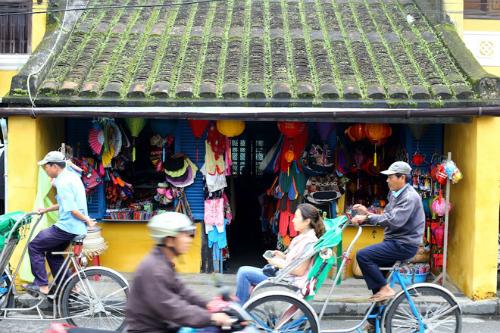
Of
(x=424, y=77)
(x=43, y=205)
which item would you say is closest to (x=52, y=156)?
(x=43, y=205)

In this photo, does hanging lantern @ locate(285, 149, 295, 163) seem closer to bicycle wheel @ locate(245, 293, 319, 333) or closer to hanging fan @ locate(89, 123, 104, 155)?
hanging fan @ locate(89, 123, 104, 155)

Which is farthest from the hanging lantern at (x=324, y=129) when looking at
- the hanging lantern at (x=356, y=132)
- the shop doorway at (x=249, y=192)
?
the shop doorway at (x=249, y=192)

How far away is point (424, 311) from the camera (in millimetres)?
6551

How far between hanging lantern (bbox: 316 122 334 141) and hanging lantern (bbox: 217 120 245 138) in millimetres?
1209

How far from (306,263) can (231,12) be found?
6233 millimetres

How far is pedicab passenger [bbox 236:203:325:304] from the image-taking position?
637cm

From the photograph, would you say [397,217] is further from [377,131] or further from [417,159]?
[417,159]

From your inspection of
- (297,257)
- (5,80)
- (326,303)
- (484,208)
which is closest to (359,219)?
(297,257)

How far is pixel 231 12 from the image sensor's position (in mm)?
11242

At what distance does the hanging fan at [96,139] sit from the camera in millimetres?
9320

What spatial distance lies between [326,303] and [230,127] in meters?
3.47

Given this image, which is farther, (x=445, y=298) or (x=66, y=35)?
(x=66, y=35)

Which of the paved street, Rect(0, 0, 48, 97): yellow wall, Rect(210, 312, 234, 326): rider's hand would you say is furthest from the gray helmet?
Rect(0, 0, 48, 97): yellow wall

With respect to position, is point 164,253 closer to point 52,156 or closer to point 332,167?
point 52,156
